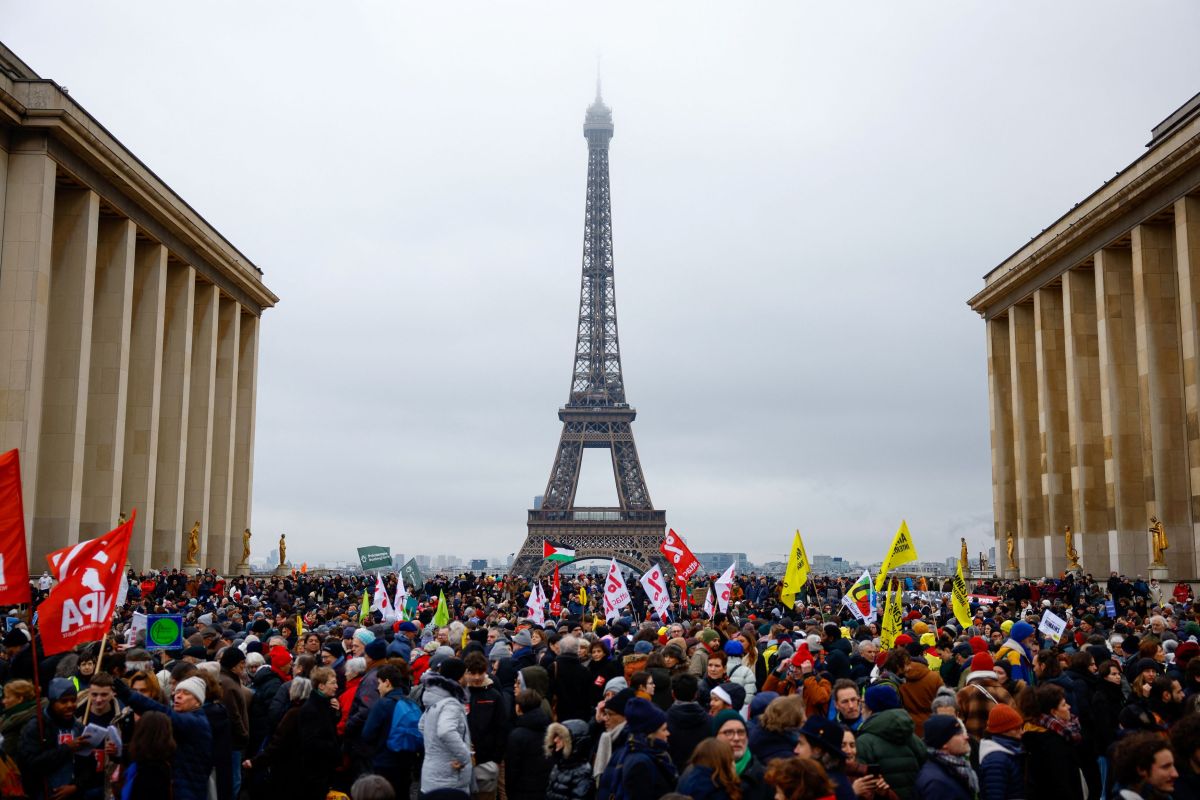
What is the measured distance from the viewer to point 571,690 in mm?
10875

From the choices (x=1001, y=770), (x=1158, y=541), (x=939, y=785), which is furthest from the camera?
(x=1158, y=541)

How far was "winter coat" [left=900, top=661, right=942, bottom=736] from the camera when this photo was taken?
902 centimetres

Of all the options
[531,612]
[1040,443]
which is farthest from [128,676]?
[1040,443]

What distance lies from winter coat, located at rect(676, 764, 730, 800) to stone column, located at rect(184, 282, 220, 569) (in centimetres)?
4328

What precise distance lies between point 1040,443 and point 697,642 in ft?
135

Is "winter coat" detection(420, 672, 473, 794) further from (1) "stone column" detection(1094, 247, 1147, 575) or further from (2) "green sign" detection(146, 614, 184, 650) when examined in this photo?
(1) "stone column" detection(1094, 247, 1147, 575)

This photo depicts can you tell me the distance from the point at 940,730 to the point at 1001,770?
64 cm

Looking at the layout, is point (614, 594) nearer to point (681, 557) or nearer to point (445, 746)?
point (681, 557)

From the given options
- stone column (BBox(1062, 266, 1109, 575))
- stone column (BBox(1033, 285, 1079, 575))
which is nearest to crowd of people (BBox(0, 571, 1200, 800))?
stone column (BBox(1062, 266, 1109, 575))

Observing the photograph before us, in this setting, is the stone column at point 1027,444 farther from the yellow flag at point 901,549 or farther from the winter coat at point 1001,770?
the winter coat at point 1001,770

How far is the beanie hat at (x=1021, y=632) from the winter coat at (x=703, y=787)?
7.04m

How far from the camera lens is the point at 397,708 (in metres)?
9.34

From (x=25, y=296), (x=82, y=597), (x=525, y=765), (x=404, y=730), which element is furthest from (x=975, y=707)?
(x=25, y=296)

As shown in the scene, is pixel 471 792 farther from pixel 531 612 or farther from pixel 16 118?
pixel 16 118
